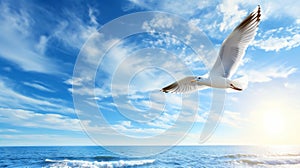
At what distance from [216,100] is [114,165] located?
53.6ft

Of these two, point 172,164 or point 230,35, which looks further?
point 172,164

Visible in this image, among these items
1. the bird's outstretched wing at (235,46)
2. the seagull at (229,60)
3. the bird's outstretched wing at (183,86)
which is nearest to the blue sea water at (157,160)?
the bird's outstretched wing at (183,86)

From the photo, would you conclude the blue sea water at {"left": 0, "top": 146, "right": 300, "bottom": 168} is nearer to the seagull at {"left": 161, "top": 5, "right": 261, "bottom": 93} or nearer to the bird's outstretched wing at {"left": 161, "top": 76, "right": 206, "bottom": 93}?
the bird's outstretched wing at {"left": 161, "top": 76, "right": 206, "bottom": 93}

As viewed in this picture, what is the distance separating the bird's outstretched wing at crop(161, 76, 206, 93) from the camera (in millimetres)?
9353

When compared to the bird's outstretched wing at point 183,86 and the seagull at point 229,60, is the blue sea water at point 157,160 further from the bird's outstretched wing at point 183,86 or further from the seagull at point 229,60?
the seagull at point 229,60

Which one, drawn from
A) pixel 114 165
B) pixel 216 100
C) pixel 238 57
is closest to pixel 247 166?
pixel 114 165

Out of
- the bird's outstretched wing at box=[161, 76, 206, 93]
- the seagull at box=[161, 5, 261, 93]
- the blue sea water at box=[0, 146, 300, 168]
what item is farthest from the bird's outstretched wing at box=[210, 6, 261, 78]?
the blue sea water at box=[0, 146, 300, 168]

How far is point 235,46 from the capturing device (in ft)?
26.4

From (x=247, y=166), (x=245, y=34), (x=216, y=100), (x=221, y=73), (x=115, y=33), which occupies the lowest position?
(x=247, y=166)

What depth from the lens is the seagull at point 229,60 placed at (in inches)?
298

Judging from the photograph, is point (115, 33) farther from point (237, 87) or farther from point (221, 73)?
point (237, 87)

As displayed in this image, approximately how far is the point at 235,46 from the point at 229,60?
0.54 metres

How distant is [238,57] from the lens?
325 inches

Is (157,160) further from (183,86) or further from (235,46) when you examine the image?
(235,46)
